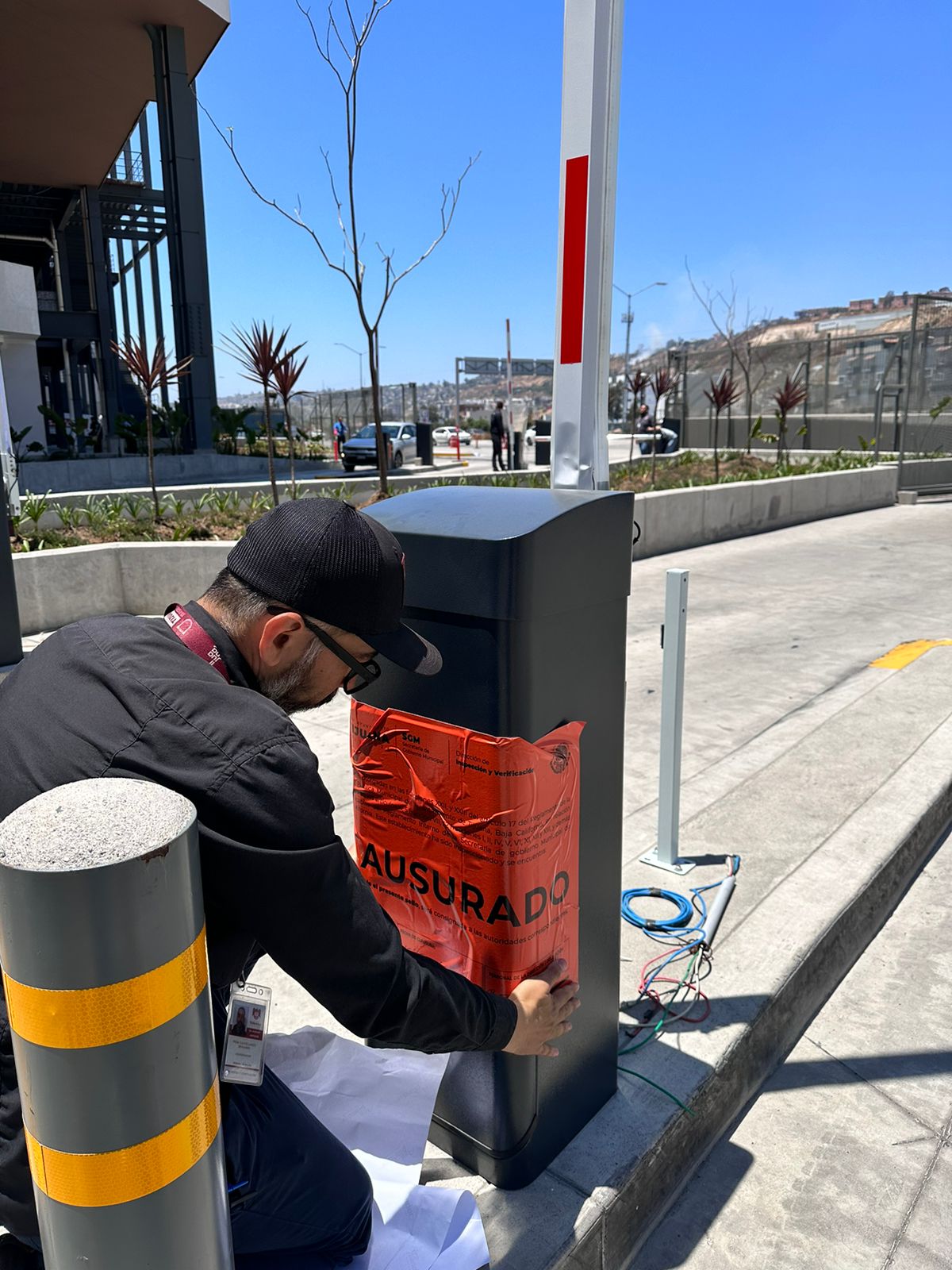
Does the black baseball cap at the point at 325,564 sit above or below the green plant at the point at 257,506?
above

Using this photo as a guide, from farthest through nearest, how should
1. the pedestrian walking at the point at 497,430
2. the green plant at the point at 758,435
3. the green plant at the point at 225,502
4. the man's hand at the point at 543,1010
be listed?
the pedestrian walking at the point at 497,430 < the green plant at the point at 758,435 < the green plant at the point at 225,502 < the man's hand at the point at 543,1010

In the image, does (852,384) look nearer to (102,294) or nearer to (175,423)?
(175,423)

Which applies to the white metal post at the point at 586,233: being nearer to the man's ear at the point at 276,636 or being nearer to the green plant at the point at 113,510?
the man's ear at the point at 276,636

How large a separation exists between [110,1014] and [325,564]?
0.75 m

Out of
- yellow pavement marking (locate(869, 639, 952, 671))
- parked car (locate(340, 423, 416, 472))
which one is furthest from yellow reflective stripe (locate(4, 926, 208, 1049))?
parked car (locate(340, 423, 416, 472))

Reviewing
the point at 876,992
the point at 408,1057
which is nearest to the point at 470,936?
the point at 408,1057

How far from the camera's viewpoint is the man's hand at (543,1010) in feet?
5.96

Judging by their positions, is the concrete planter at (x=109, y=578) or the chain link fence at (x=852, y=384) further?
the chain link fence at (x=852, y=384)

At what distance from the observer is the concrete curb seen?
211cm

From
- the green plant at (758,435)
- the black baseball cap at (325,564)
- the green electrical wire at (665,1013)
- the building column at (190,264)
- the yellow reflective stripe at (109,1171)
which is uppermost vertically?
the building column at (190,264)

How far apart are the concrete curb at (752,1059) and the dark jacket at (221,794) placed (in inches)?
35.5

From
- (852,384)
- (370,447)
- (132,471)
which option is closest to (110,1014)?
(132,471)

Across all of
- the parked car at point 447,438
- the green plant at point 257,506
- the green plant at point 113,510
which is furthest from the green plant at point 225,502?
the parked car at point 447,438

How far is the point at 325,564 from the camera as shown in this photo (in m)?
1.53
